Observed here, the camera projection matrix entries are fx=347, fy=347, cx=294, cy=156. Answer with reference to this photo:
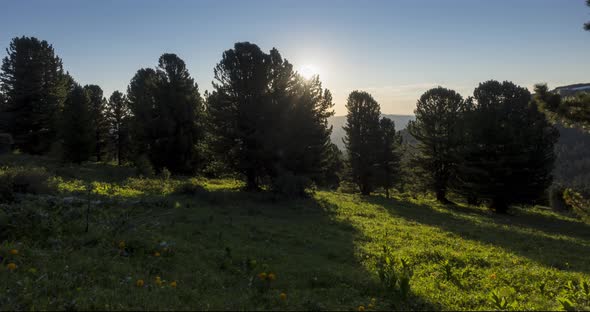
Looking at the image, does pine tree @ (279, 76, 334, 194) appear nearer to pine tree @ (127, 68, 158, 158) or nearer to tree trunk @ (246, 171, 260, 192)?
tree trunk @ (246, 171, 260, 192)

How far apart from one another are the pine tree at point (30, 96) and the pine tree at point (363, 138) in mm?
31323

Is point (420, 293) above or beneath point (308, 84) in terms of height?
beneath

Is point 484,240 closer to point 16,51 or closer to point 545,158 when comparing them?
point 545,158

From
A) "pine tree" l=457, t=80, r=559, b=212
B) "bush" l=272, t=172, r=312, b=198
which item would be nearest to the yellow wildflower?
"bush" l=272, t=172, r=312, b=198

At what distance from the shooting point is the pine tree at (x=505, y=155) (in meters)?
28.9

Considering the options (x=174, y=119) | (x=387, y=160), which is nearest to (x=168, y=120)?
(x=174, y=119)

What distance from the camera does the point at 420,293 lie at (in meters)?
7.71

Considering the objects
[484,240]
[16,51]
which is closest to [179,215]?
[484,240]

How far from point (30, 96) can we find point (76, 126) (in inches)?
374

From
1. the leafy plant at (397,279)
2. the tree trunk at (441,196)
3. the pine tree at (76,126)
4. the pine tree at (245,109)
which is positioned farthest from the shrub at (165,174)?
the tree trunk at (441,196)

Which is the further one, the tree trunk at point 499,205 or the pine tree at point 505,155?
the tree trunk at point 499,205

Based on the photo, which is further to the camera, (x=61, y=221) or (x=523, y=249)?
(x=523, y=249)

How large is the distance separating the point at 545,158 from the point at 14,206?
118 feet

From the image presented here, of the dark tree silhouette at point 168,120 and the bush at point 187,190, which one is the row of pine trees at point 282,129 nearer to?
the dark tree silhouette at point 168,120
